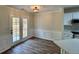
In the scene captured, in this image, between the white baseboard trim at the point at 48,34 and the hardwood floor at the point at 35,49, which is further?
the white baseboard trim at the point at 48,34

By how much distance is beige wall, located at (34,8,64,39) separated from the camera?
639 centimetres

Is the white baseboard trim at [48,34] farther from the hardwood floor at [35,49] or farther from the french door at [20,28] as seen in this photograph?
the hardwood floor at [35,49]

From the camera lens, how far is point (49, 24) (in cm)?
721

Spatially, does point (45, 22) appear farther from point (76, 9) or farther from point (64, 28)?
point (76, 9)

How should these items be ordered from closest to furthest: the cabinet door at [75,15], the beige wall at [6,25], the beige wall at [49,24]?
1. the beige wall at [6,25]
2. the cabinet door at [75,15]
3. the beige wall at [49,24]

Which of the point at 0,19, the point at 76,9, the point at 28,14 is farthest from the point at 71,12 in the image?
the point at 0,19

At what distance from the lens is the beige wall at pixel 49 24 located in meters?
6.39

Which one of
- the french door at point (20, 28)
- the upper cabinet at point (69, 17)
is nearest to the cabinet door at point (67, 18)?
the upper cabinet at point (69, 17)

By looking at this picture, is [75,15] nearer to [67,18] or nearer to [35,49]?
[67,18]

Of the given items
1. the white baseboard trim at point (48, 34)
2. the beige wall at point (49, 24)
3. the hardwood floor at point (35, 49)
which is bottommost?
the hardwood floor at point (35, 49)

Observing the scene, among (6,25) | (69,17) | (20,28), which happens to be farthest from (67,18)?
(6,25)

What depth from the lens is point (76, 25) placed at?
628cm

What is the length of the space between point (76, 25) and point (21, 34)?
9.21 feet

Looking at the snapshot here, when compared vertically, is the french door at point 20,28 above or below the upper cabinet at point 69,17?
below
